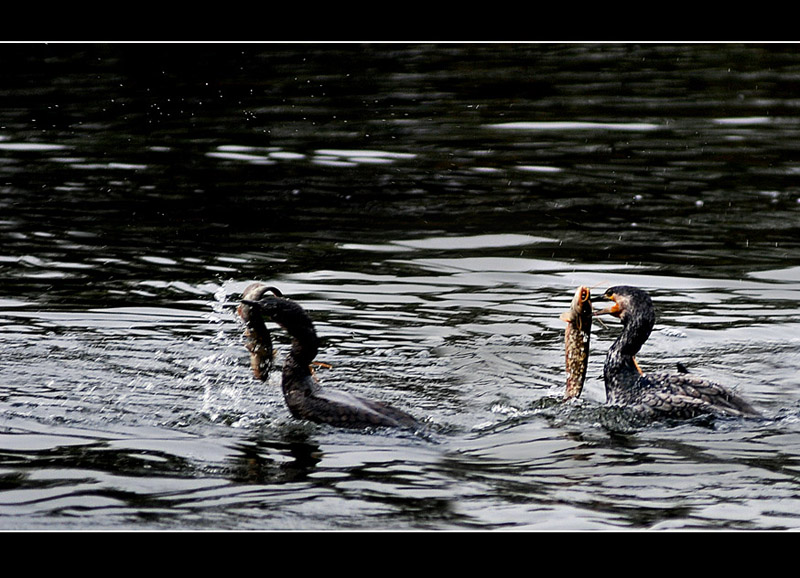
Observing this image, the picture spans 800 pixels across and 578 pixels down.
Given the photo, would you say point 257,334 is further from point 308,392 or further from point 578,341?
point 578,341

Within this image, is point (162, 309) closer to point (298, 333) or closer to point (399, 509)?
point (298, 333)

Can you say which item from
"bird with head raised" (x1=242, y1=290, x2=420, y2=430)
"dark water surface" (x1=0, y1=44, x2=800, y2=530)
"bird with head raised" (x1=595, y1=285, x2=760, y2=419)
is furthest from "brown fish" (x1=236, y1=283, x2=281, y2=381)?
"bird with head raised" (x1=595, y1=285, x2=760, y2=419)

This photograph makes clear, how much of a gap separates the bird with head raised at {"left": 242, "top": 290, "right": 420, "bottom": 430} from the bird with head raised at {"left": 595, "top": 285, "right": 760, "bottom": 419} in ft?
4.73

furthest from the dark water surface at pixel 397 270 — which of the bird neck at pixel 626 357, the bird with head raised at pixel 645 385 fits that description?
the bird neck at pixel 626 357

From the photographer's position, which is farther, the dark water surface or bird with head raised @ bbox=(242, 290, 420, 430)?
bird with head raised @ bbox=(242, 290, 420, 430)

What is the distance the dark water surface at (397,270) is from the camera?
23.3ft

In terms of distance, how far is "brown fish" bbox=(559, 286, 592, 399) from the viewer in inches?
329

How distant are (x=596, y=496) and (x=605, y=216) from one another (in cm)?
725

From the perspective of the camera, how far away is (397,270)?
1187cm

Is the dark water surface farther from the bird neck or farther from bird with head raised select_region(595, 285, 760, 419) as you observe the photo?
the bird neck

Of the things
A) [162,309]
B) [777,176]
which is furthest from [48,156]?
[777,176]

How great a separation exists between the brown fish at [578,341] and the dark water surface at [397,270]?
0.59 feet

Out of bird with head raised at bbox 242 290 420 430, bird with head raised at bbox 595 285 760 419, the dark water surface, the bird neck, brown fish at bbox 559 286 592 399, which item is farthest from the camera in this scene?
the bird neck

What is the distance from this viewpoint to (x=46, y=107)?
1967 centimetres
